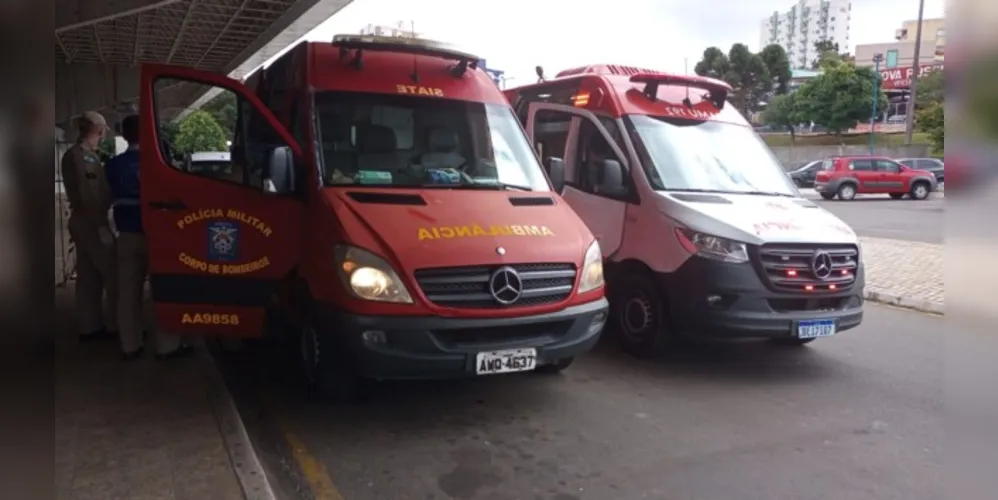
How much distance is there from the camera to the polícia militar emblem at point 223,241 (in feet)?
17.1

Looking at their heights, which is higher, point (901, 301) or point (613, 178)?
point (613, 178)

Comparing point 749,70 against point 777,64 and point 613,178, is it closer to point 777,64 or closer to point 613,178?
point 777,64

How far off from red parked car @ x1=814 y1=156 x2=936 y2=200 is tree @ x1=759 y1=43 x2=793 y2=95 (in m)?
14.5

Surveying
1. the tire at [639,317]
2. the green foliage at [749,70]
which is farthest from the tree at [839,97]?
the tire at [639,317]

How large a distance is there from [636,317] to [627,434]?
77.3 inches

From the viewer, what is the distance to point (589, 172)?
7.29 meters

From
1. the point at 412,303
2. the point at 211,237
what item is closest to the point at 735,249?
the point at 412,303

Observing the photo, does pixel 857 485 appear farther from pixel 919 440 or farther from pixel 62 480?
pixel 62 480

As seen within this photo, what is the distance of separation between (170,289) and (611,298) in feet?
12.4

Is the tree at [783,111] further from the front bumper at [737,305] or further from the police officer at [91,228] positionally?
the police officer at [91,228]

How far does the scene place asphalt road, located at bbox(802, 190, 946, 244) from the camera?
17.5 metres

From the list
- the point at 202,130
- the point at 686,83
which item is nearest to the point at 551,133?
the point at 686,83

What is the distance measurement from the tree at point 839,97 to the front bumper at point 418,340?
41702mm

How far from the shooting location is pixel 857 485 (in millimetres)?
4133
